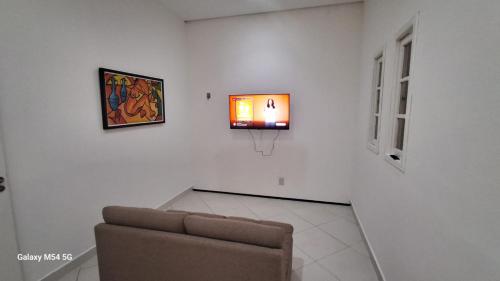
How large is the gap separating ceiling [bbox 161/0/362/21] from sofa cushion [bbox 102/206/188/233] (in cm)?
305

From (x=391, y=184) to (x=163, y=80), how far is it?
3.27 m

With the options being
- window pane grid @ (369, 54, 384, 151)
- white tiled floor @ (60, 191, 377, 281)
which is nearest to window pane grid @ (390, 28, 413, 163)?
window pane grid @ (369, 54, 384, 151)

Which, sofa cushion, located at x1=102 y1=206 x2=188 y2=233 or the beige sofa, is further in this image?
sofa cushion, located at x1=102 y1=206 x2=188 y2=233

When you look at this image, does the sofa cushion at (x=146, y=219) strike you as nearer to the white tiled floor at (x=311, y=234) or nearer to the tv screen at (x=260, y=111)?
the white tiled floor at (x=311, y=234)

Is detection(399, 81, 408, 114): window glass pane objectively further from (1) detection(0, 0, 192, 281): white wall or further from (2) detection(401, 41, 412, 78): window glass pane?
(1) detection(0, 0, 192, 281): white wall

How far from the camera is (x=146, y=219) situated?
1605 millimetres

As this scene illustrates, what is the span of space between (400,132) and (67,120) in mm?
3110

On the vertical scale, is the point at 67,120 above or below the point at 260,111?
below

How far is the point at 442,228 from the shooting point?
1.16 m

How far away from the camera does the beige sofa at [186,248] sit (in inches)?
53.3

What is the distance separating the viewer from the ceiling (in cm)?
336

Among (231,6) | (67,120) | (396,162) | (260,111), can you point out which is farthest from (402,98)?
(67,120)

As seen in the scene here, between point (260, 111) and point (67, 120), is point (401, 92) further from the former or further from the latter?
point (67, 120)

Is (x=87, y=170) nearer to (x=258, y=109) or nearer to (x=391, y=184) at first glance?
(x=258, y=109)
